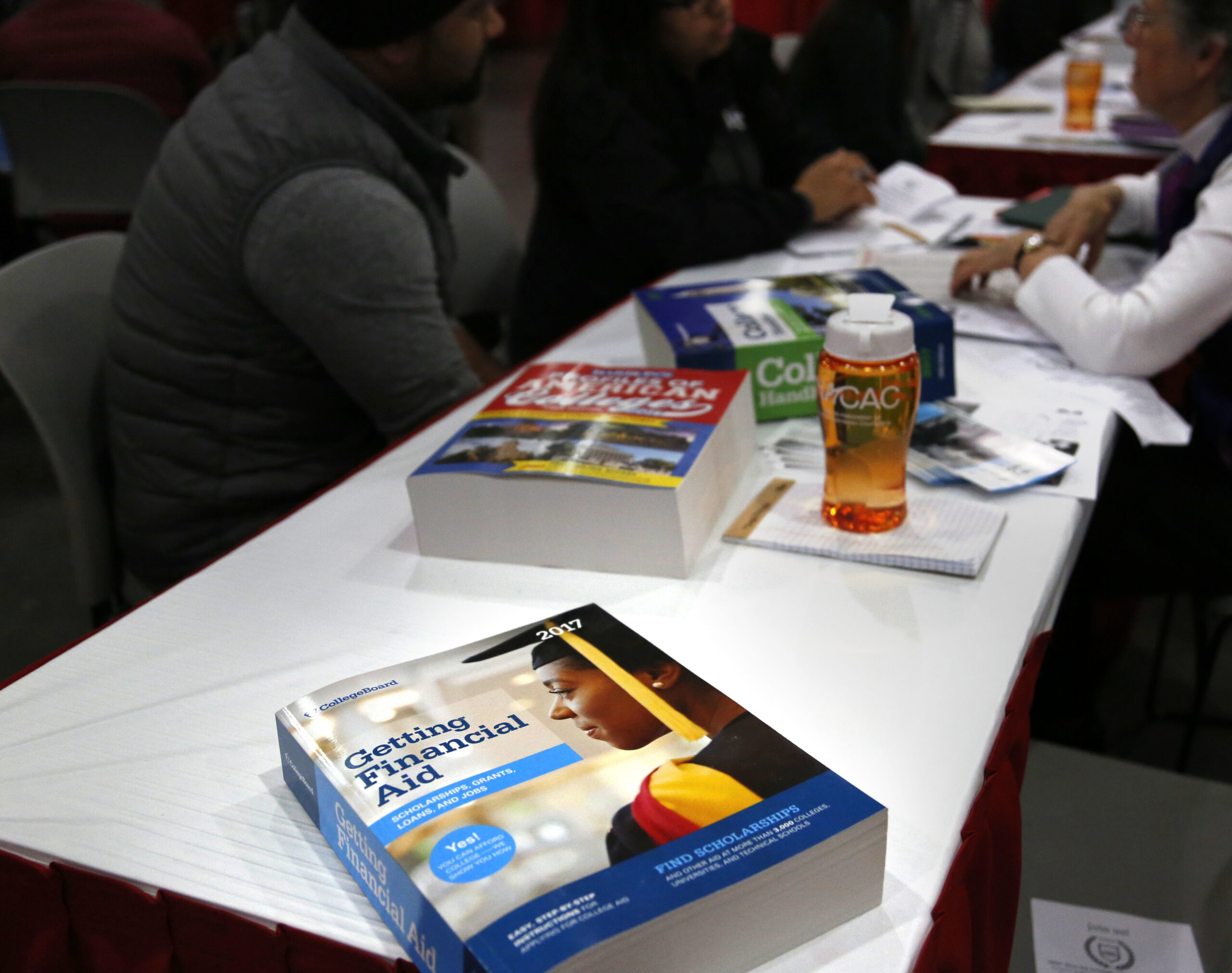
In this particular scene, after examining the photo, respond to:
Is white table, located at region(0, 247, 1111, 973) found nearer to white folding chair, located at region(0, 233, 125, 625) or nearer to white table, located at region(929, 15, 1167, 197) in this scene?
white folding chair, located at region(0, 233, 125, 625)

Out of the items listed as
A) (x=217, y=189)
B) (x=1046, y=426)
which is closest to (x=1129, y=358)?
(x=1046, y=426)

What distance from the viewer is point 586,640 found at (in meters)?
0.68

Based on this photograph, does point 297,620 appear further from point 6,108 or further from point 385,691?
point 6,108

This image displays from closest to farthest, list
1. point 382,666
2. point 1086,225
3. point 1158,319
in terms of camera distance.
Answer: point 382,666
point 1158,319
point 1086,225

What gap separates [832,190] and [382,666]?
4.44 ft

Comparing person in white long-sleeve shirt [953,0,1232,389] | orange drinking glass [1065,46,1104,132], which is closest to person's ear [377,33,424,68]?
person in white long-sleeve shirt [953,0,1232,389]

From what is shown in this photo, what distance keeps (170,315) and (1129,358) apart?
114 cm

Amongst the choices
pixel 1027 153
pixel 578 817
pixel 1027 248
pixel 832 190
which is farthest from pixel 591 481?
pixel 1027 153

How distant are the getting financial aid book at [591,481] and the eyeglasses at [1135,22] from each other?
3.24 feet

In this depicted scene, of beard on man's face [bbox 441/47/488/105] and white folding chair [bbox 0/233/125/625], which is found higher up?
beard on man's face [bbox 441/47/488/105]

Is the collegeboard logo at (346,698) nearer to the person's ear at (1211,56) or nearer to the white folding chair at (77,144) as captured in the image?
the person's ear at (1211,56)

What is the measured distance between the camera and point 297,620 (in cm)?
84

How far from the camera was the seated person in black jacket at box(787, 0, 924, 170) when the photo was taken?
279cm

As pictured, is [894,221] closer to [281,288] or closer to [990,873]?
→ [281,288]
